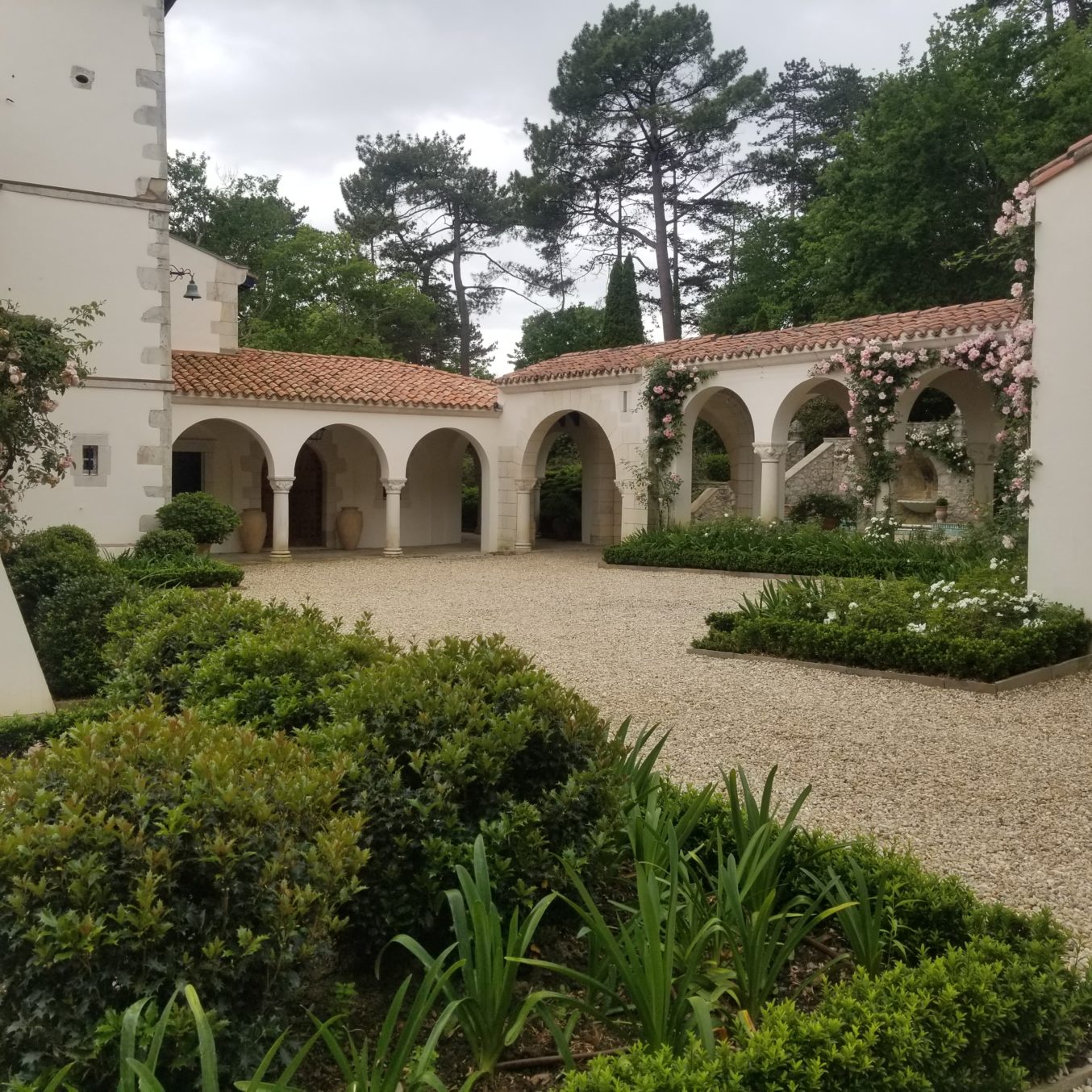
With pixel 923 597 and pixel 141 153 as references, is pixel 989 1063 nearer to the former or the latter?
pixel 923 597

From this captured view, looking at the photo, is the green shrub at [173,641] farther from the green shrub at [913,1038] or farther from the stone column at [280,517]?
the stone column at [280,517]

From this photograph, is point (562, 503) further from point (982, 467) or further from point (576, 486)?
point (982, 467)

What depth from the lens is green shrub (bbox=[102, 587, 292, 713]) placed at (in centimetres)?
429

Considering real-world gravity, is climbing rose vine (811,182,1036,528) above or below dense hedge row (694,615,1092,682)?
above

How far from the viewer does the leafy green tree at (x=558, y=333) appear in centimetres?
3331

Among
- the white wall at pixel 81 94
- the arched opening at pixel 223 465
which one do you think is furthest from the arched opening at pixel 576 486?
the white wall at pixel 81 94

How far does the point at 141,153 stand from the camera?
14.8 m

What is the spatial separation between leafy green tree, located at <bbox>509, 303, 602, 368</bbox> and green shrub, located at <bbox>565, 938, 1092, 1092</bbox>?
3029 centimetres

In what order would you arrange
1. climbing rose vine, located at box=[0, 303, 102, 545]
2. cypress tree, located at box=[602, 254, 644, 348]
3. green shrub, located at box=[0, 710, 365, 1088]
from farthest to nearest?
cypress tree, located at box=[602, 254, 644, 348], climbing rose vine, located at box=[0, 303, 102, 545], green shrub, located at box=[0, 710, 365, 1088]

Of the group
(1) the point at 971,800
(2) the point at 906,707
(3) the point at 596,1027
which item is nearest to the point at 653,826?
(3) the point at 596,1027

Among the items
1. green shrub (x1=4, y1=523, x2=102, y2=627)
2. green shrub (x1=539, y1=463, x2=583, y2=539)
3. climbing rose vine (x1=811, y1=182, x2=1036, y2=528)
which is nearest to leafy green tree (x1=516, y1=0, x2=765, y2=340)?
green shrub (x1=539, y1=463, x2=583, y2=539)

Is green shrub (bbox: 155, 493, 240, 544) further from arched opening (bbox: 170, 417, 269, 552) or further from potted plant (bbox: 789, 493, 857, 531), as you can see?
potted plant (bbox: 789, 493, 857, 531)

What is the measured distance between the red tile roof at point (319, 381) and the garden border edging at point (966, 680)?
11322mm

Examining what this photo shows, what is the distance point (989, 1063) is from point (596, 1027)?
3.09 ft
